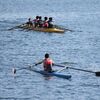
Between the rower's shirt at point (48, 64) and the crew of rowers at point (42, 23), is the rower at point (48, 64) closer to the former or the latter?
the rower's shirt at point (48, 64)

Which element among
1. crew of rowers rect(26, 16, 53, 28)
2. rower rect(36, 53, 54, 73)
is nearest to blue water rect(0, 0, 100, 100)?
rower rect(36, 53, 54, 73)

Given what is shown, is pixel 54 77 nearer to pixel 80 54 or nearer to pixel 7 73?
pixel 7 73

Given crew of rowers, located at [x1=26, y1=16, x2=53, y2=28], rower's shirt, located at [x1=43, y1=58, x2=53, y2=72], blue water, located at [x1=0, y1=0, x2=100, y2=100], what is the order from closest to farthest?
blue water, located at [x1=0, y1=0, x2=100, y2=100]
rower's shirt, located at [x1=43, y1=58, x2=53, y2=72]
crew of rowers, located at [x1=26, y1=16, x2=53, y2=28]

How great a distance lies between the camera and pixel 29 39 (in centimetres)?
5831

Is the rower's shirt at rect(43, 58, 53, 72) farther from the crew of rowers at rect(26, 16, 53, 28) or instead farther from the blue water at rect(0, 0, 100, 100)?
the crew of rowers at rect(26, 16, 53, 28)

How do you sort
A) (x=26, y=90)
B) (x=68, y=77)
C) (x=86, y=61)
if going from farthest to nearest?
1. (x=86, y=61)
2. (x=68, y=77)
3. (x=26, y=90)

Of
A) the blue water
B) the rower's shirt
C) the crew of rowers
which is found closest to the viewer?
the blue water

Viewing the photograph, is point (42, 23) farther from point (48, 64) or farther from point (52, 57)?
point (48, 64)

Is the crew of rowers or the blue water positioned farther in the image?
the crew of rowers

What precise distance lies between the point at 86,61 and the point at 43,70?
642 cm

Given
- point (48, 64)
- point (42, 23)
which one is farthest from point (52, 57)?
point (42, 23)

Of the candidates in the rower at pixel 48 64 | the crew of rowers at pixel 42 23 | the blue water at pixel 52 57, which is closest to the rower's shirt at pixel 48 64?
the rower at pixel 48 64

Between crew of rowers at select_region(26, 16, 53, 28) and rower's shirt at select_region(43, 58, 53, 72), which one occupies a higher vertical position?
crew of rowers at select_region(26, 16, 53, 28)

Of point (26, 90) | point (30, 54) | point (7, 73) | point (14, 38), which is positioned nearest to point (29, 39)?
point (14, 38)
